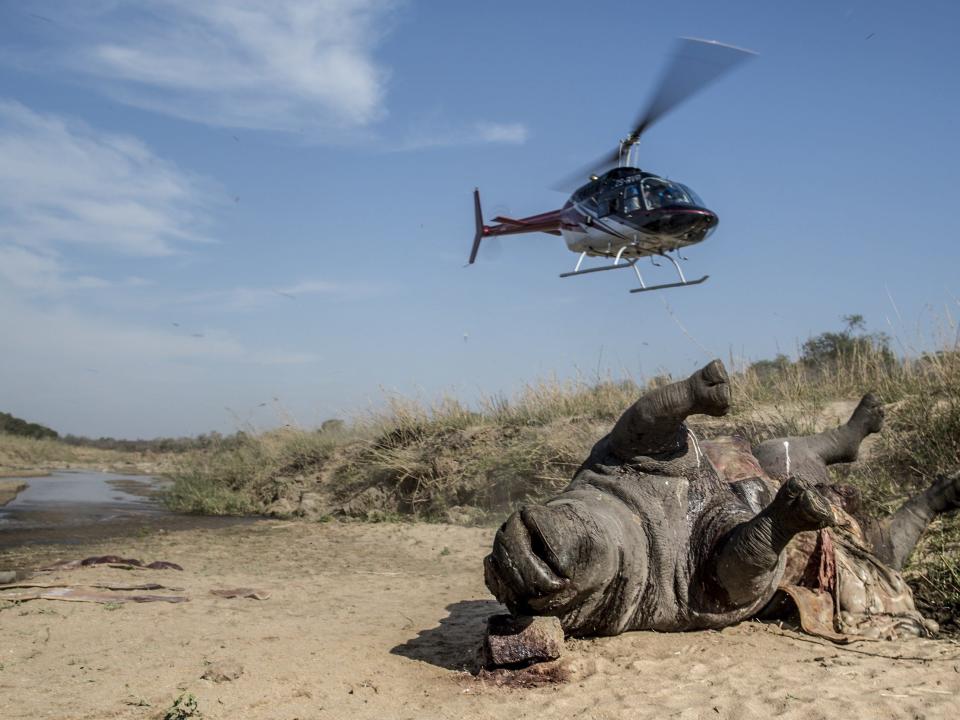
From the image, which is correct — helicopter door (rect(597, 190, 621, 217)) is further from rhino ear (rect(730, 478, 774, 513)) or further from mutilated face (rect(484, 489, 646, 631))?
mutilated face (rect(484, 489, 646, 631))

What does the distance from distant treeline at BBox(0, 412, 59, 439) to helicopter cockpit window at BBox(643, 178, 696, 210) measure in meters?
26.8

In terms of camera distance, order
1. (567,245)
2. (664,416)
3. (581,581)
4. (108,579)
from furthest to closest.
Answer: (567,245)
(108,579)
(664,416)
(581,581)

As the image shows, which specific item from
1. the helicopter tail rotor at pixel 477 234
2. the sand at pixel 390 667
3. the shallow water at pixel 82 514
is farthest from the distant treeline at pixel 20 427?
the sand at pixel 390 667

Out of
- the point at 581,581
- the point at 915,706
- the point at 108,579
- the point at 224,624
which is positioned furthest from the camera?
the point at 108,579

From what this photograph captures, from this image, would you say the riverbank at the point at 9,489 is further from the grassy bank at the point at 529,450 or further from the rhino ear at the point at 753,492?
the rhino ear at the point at 753,492

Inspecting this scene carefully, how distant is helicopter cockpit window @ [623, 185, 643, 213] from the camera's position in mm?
11844

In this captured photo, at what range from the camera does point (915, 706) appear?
2.83m

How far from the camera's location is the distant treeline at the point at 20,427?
3017 centimetres

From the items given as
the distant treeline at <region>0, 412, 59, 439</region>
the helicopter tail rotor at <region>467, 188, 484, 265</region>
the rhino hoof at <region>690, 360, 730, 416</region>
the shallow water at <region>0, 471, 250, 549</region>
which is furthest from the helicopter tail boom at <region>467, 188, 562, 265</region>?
the distant treeline at <region>0, 412, 59, 439</region>

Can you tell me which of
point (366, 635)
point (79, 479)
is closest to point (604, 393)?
point (366, 635)

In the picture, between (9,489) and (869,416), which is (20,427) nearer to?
(9,489)

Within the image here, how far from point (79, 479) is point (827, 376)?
16090 millimetres

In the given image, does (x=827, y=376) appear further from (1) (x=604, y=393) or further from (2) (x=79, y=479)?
(2) (x=79, y=479)

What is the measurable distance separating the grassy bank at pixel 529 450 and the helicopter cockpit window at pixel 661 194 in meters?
2.73
